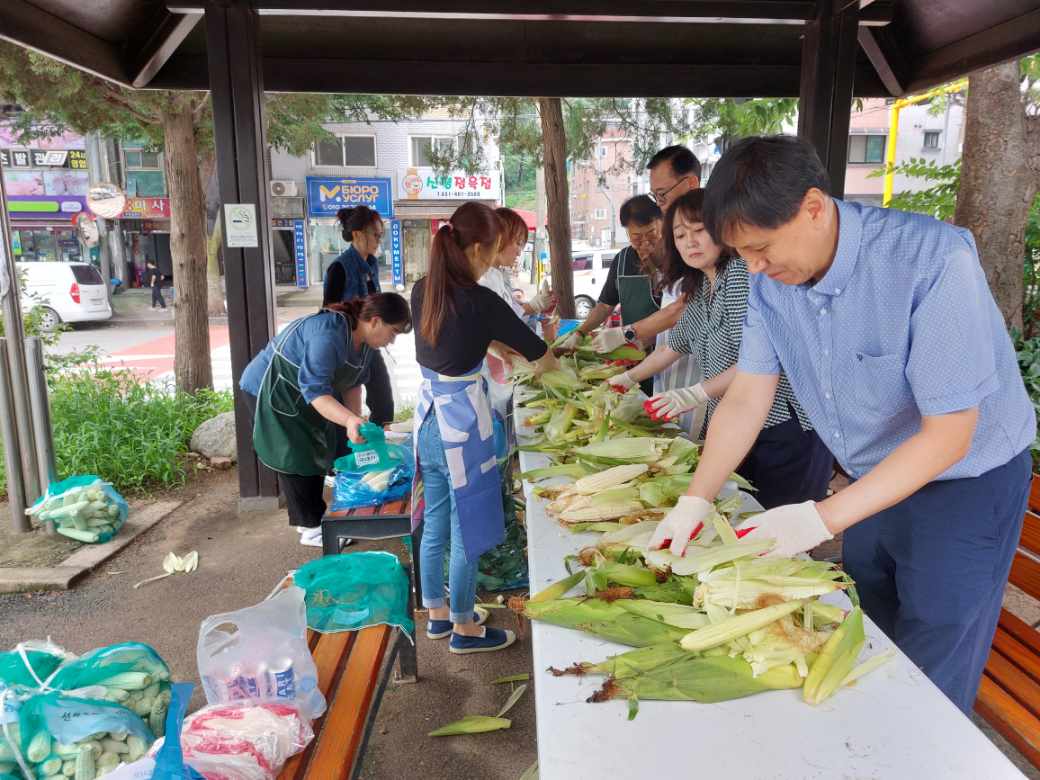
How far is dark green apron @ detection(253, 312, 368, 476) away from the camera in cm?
397

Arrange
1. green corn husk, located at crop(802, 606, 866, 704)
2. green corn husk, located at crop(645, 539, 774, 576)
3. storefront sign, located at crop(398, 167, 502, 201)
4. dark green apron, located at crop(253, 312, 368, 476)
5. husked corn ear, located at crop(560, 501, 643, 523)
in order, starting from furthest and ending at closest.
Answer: storefront sign, located at crop(398, 167, 502, 201), dark green apron, located at crop(253, 312, 368, 476), husked corn ear, located at crop(560, 501, 643, 523), green corn husk, located at crop(645, 539, 774, 576), green corn husk, located at crop(802, 606, 866, 704)

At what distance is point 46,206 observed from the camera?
82.0ft

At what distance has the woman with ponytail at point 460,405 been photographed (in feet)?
9.78

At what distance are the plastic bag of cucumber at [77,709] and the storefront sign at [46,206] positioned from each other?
92.7ft

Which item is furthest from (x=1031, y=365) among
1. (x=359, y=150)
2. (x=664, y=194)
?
(x=359, y=150)

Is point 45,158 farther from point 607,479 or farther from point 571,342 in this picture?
point 607,479

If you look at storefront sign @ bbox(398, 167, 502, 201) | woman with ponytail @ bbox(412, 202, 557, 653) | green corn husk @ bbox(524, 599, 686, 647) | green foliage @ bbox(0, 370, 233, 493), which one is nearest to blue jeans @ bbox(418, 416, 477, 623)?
woman with ponytail @ bbox(412, 202, 557, 653)

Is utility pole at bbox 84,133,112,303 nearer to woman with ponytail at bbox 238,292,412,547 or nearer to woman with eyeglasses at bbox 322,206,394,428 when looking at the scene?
woman with eyeglasses at bbox 322,206,394,428

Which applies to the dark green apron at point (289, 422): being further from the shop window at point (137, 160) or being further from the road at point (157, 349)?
the shop window at point (137, 160)

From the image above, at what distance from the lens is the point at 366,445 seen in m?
3.71

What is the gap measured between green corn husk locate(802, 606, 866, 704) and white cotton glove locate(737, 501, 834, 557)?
217 mm

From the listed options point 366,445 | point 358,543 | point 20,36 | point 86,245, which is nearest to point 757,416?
point 366,445

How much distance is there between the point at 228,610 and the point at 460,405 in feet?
6.38

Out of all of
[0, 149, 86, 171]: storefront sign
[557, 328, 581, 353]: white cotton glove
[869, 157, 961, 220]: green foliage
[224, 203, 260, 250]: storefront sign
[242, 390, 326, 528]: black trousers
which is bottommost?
[242, 390, 326, 528]: black trousers
